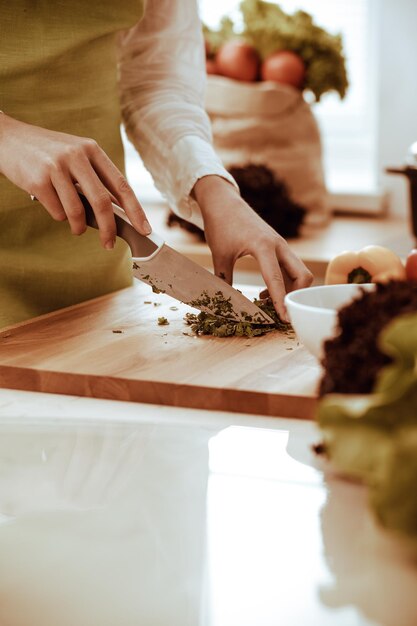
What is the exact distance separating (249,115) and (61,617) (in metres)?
2.16

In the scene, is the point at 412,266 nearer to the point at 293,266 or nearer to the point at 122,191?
the point at 293,266

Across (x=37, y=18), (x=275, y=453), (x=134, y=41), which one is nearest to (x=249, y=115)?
(x=134, y=41)

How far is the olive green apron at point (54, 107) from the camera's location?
128 cm

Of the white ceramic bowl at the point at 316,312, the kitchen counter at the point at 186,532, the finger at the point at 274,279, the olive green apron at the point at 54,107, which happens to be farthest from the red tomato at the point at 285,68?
the kitchen counter at the point at 186,532

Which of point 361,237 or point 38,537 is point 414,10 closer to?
point 361,237

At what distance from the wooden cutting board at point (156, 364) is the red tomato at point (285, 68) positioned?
1523mm

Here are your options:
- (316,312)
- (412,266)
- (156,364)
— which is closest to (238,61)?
(412,266)

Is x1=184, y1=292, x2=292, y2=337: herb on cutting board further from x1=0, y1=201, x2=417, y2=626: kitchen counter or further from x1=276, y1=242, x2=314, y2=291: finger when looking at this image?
x1=0, y1=201, x2=417, y2=626: kitchen counter

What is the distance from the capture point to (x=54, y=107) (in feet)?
4.35

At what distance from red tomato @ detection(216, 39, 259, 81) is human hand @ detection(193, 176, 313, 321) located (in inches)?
54.0

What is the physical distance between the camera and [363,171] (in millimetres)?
3088

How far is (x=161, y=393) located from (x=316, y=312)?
7.2 inches

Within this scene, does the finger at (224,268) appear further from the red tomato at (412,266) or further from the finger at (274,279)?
the red tomato at (412,266)

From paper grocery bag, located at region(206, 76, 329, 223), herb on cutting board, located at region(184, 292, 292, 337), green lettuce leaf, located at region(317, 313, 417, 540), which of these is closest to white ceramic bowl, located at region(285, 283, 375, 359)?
herb on cutting board, located at region(184, 292, 292, 337)
